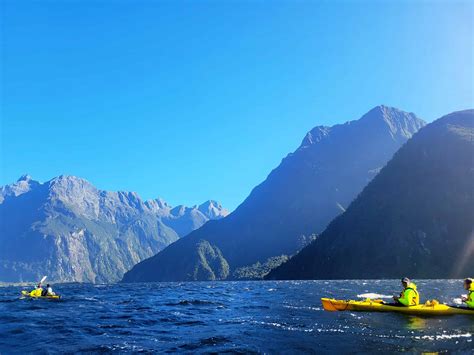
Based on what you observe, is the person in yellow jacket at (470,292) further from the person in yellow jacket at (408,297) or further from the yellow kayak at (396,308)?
the person in yellow jacket at (408,297)

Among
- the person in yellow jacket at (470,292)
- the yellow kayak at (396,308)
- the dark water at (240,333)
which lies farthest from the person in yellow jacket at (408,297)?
the person in yellow jacket at (470,292)

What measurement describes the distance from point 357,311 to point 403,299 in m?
4.36

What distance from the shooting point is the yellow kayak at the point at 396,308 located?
110 ft

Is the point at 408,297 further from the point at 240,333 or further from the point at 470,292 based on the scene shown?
the point at 240,333

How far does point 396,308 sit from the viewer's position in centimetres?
3447

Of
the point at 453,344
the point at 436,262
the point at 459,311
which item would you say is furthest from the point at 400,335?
the point at 436,262

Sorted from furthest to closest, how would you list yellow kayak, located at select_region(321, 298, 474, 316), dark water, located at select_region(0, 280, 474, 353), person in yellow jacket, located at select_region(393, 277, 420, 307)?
person in yellow jacket, located at select_region(393, 277, 420, 307)
yellow kayak, located at select_region(321, 298, 474, 316)
dark water, located at select_region(0, 280, 474, 353)

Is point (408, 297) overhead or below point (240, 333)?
below

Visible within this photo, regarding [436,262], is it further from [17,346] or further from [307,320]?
[17,346]

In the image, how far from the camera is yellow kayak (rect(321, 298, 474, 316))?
3353cm

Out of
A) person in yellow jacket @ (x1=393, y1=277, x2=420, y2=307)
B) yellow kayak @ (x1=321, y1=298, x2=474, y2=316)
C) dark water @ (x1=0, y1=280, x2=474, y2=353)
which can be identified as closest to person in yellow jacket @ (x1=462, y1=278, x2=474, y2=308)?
yellow kayak @ (x1=321, y1=298, x2=474, y2=316)

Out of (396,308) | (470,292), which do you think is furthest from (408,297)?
(470,292)

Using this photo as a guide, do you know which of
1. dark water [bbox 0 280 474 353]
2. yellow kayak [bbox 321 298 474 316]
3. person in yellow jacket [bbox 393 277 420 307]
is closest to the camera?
dark water [bbox 0 280 474 353]

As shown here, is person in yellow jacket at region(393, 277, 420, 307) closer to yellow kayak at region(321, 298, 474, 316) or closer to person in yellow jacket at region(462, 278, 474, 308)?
yellow kayak at region(321, 298, 474, 316)
